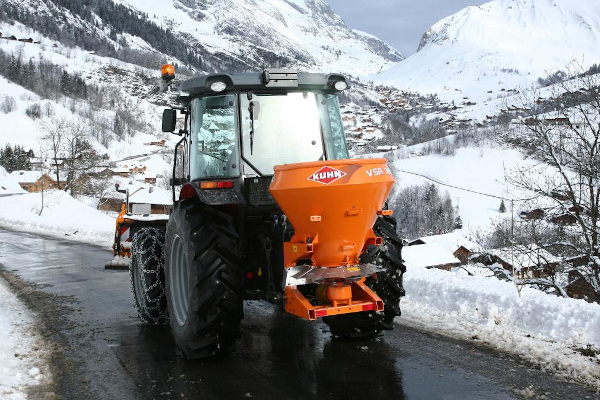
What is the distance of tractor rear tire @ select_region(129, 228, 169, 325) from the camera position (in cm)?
649

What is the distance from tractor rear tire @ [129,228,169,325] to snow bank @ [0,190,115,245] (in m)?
13.0

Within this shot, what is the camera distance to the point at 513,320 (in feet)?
20.8

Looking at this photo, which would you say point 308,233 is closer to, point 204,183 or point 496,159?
point 204,183

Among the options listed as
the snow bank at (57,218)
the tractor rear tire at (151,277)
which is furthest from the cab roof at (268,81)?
the snow bank at (57,218)

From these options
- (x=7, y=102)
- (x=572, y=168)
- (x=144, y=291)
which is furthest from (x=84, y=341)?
(x=7, y=102)

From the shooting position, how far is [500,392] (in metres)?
4.32

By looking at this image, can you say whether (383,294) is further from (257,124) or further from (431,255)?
(431,255)

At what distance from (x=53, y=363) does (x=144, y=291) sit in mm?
1451

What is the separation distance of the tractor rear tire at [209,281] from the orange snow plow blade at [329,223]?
52 centimetres

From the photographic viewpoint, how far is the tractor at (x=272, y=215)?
444 centimetres

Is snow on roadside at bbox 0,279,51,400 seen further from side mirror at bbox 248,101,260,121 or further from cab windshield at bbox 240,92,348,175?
side mirror at bbox 248,101,260,121

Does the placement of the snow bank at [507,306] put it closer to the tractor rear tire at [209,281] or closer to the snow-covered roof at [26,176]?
the tractor rear tire at [209,281]

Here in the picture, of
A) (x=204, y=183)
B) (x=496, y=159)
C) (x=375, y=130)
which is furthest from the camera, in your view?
(x=375, y=130)

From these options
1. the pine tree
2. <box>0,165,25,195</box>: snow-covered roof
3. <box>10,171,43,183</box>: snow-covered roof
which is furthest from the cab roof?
<box>10,171,43,183</box>: snow-covered roof
